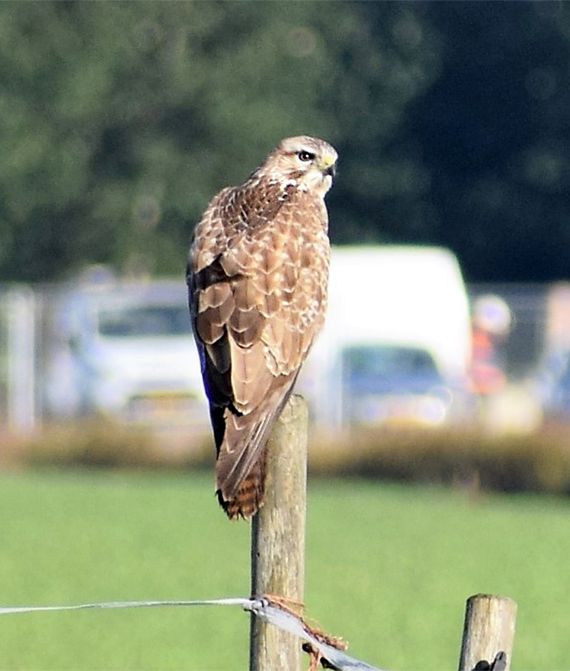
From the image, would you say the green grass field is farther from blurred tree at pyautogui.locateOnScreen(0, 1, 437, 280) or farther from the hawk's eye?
blurred tree at pyautogui.locateOnScreen(0, 1, 437, 280)

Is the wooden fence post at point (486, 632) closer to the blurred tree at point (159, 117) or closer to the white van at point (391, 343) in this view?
the white van at point (391, 343)

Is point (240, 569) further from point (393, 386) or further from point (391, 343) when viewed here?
point (391, 343)

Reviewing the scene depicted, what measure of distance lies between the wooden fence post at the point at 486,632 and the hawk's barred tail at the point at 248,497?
16.3 inches

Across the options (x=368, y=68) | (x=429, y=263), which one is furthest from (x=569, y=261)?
(x=429, y=263)

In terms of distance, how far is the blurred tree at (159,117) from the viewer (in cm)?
4056

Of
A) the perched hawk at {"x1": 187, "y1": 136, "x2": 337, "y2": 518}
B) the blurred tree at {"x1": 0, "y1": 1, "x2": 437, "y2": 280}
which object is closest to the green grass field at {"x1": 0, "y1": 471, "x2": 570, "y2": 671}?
the perched hawk at {"x1": 187, "y1": 136, "x2": 337, "y2": 518}

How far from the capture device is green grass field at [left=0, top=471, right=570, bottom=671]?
11.2 metres

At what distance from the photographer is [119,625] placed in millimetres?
12516

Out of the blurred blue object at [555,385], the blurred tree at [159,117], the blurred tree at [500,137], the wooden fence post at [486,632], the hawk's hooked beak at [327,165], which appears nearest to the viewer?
the wooden fence post at [486,632]

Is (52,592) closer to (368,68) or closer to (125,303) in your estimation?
(125,303)

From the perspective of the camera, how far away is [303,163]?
19.1 ft

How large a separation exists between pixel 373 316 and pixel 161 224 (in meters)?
13.7

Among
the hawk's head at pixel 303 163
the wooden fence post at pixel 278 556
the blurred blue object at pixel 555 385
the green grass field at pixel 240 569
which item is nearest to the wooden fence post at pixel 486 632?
the wooden fence post at pixel 278 556

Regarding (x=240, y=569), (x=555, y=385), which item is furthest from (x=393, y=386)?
(x=240, y=569)
